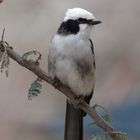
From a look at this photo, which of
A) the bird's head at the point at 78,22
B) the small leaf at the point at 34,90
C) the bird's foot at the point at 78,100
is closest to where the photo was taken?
the small leaf at the point at 34,90

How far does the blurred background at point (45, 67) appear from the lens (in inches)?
149

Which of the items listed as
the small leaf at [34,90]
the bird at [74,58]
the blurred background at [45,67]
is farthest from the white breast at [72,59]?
the blurred background at [45,67]

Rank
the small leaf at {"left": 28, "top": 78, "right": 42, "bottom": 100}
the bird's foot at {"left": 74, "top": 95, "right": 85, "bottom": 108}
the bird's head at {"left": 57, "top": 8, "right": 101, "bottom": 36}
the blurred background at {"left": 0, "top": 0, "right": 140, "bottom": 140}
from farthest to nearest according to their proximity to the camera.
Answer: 1. the blurred background at {"left": 0, "top": 0, "right": 140, "bottom": 140}
2. the bird's head at {"left": 57, "top": 8, "right": 101, "bottom": 36}
3. the bird's foot at {"left": 74, "top": 95, "right": 85, "bottom": 108}
4. the small leaf at {"left": 28, "top": 78, "right": 42, "bottom": 100}

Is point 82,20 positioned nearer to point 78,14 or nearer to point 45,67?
point 78,14

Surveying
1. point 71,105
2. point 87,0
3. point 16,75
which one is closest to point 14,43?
point 16,75

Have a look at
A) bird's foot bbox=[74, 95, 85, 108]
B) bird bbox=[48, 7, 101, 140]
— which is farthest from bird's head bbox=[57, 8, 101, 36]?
bird's foot bbox=[74, 95, 85, 108]

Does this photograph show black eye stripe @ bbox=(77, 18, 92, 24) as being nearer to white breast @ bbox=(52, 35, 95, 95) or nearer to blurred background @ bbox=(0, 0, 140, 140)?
white breast @ bbox=(52, 35, 95, 95)

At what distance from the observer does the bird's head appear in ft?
6.88

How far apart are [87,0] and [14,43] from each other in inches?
21.6

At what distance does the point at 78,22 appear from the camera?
2123 millimetres

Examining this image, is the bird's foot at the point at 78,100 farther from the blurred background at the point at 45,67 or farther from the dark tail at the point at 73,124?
the blurred background at the point at 45,67

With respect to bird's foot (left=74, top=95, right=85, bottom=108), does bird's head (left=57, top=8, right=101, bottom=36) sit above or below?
above

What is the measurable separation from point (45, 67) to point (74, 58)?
1636 mm

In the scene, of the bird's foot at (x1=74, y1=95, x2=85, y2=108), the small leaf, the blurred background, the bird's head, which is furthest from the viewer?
the blurred background
